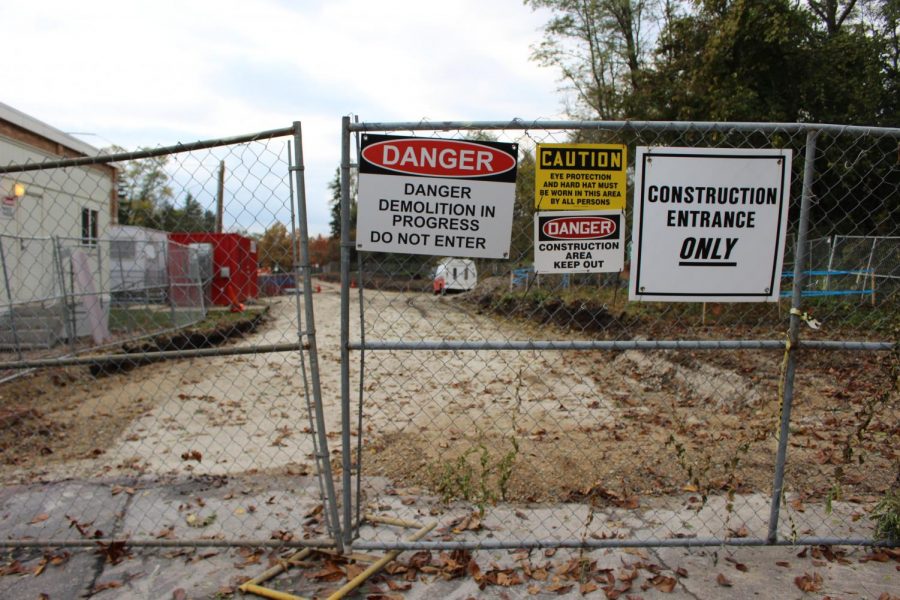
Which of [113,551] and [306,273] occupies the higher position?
[306,273]

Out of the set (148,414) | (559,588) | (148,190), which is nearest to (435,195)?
(559,588)

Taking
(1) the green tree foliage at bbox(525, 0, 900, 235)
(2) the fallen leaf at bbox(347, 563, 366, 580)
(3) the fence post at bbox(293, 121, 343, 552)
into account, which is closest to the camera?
(3) the fence post at bbox(293, 121, 343, 552)

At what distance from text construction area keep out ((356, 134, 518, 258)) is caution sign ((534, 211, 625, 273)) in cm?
19

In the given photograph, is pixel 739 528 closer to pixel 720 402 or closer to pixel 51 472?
pixel 720 402

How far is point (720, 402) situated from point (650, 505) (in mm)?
4039

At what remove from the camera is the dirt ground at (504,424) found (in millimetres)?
4914

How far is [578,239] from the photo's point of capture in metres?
3.46

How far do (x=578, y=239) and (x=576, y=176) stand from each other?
13.1 inches

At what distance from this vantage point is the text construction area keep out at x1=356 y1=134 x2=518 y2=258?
337 centimetres

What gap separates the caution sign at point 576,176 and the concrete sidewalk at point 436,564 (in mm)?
1983

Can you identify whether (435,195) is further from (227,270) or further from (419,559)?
(227,270)

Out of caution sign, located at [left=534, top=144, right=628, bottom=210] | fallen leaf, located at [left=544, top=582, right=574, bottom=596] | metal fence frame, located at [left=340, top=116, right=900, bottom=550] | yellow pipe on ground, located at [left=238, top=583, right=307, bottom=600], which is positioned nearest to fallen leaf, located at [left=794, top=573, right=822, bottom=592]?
metal fence frame, located at [left=340, top=116, right=900, bottom=550]

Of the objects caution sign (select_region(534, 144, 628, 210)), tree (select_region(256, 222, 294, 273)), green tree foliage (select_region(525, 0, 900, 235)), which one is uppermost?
green tree foliage (select_region(525, 0, 900, 235))

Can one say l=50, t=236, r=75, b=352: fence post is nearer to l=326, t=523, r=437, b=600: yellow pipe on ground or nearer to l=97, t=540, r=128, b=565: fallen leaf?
l=97, t=540, r=128, b=565: fallen leaf
